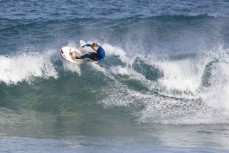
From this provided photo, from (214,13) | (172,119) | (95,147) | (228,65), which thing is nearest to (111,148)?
(95,147)

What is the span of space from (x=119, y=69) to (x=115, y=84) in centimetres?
117

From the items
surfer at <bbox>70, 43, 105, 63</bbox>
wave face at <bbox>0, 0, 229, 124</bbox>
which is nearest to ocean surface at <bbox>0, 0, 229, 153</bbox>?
wave face at <bbox>0, 0, 229, 124</bbox>

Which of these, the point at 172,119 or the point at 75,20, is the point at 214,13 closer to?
the point at 75,20

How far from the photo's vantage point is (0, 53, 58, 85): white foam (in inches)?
729

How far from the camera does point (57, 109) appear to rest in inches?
666

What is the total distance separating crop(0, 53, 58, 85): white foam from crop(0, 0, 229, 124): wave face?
33mm

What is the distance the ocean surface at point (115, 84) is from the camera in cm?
1371

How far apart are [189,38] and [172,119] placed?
429 inches

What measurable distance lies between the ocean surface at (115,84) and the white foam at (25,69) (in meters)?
0.03

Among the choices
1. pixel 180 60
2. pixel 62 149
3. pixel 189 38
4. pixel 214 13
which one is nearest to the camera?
pixel 62 149

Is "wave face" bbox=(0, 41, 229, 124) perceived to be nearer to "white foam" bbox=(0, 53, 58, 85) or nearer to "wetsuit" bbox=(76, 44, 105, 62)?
"white foam" bbox=(0, 53, 58, 85)

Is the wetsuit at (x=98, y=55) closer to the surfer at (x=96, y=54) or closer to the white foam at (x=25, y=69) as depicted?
the surfer at (x=96, y=54)

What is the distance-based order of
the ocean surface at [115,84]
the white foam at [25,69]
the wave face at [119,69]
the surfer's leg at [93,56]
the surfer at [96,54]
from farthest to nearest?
1. the white foam at [25,69]
2. the surfer's leg at [93,56]
3. the surfer at [96,54]
4. the wave face at [119,69]
5. the ocean surface at [115,84]

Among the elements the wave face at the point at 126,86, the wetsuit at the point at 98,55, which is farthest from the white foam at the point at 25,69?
the wetsuit at the point at 98,55
